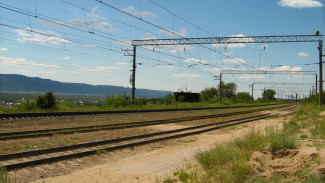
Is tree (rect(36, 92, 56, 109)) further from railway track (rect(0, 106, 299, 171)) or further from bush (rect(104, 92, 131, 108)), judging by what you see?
railway track (rect(0, 106, 299, 171))

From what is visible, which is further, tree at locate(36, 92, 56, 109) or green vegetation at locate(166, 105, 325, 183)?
tree at locate(36, 92, 56, 109)

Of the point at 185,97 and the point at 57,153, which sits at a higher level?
the point at 185,97

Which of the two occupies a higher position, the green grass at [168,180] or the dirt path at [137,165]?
the green grass at [168,180]

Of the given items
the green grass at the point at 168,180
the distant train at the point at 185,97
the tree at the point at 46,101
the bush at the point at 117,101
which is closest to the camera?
the green grass at the point at 168,180

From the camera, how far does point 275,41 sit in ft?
104

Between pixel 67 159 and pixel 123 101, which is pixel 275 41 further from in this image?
pixel 67 159

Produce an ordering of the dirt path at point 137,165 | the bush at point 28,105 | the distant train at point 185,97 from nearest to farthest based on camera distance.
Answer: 1. the dirt path at point 137,165
2. the bush at point 28,105
3. the distant train at point 185,97

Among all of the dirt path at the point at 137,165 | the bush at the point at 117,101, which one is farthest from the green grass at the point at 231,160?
the bush at the point at 117,101

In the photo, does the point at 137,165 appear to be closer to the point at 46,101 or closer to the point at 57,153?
the point at 57,153

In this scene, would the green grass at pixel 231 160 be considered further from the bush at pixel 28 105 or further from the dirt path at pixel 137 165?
the bush at pixel 28 105

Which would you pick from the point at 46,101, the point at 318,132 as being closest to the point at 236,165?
the point at 318,132

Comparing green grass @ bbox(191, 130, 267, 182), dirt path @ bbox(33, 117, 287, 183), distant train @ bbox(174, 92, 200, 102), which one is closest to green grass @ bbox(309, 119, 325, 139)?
green grass @ bbox(191, 130, 267, 182)

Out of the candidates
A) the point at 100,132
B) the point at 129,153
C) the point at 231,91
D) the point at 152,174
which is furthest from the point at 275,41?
the point at 231,91

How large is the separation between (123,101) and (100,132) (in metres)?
28.3
